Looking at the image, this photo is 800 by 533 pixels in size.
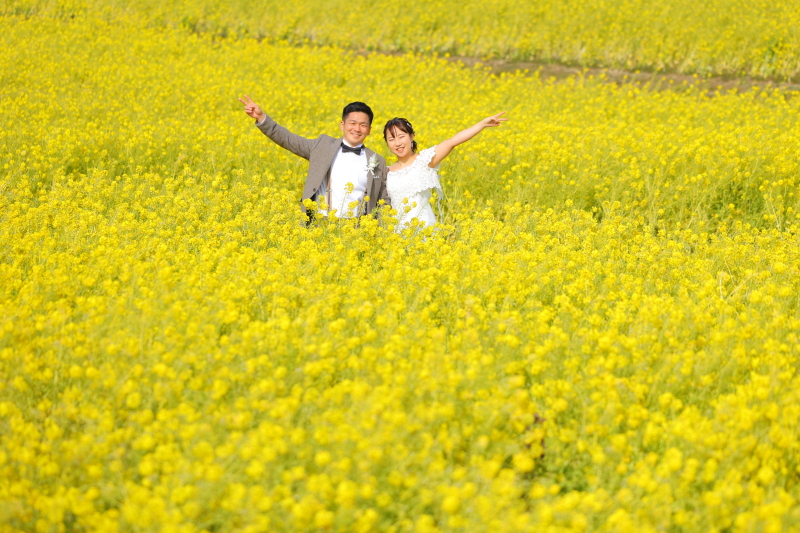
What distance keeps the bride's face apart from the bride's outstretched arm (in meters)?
0.22

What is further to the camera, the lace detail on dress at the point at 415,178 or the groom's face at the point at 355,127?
the lace detail on dress at the point at 415,178

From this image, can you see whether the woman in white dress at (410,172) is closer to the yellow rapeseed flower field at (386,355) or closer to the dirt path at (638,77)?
the yellow rapeseed flower field at (386,355)

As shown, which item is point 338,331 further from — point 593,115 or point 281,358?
point 593,115

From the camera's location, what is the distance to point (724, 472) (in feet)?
Result: 8.10

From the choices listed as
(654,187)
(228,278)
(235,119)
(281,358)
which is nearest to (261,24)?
(235,119)

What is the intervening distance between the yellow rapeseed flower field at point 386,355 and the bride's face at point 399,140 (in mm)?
725

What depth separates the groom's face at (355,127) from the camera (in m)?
5.09

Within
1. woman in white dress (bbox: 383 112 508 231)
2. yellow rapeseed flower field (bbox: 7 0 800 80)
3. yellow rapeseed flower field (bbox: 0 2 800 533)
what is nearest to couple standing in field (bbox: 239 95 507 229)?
woman in white dress (bbox: 383 112 508 231)

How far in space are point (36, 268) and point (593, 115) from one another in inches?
289

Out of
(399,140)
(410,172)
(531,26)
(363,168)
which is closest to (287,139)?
(363,168)

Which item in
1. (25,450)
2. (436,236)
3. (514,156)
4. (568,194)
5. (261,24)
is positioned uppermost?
(261,24)

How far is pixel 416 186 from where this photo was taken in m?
5.27

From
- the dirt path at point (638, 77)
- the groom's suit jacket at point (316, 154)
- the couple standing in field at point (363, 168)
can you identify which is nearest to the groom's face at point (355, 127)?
the couple standing in field at point (363, 168)

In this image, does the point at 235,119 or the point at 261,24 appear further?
the point at 261,24
